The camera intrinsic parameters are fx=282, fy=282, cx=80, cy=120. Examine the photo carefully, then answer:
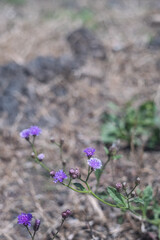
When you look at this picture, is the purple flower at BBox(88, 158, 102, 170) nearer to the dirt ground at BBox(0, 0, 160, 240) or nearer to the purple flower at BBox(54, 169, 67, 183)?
the purple flower at BBox(54, 169, 67, 183)

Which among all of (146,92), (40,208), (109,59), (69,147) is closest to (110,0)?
(109,59)

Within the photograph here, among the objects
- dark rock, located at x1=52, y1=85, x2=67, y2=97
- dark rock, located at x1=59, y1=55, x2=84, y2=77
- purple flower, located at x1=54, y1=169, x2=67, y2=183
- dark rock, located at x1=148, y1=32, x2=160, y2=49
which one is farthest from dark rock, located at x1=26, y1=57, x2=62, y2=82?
purple flower, located at x1=54, y1=169, x2=67, y2=183

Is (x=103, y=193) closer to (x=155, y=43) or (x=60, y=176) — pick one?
(x=60, y=176)

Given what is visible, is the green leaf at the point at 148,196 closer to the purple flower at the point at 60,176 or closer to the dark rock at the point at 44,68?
the purple flower at the point at 60,176

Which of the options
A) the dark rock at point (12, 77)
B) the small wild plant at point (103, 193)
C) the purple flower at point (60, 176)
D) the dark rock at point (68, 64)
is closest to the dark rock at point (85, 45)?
the dark rock at point (68, 64)

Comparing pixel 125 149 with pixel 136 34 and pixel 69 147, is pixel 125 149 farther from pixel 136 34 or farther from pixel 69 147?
pixel 136 34

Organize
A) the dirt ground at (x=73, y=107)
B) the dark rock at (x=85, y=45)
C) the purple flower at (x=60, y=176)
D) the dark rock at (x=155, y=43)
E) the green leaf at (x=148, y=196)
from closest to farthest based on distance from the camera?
the purple flower at (x=60, y=176) < the green leaf at (x=148, y=196) < the dirt ground at (x=73, y=107) < the dark rock at (x=85, y=45) < the dark rock at (x=155, y=43)
